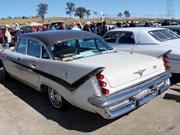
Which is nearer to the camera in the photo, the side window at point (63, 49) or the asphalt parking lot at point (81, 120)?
the asphalt parking lot at point (81, 120)

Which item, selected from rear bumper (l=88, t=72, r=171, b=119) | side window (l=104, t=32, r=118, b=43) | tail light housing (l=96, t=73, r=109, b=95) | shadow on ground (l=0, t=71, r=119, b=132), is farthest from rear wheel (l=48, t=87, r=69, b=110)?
side window (l=104, t=32, r=118, b=43)

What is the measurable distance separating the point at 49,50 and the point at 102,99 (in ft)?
5.81

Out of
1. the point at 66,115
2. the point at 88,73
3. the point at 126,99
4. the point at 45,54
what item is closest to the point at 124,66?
the point at 126,99

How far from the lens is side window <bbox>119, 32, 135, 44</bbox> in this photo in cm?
762

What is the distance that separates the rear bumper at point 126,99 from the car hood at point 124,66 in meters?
0.14

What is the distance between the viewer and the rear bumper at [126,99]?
12.4 feet

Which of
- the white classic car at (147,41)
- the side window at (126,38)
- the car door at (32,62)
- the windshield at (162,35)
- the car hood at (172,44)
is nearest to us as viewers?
the car door at (32,62)

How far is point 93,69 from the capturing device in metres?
3.86

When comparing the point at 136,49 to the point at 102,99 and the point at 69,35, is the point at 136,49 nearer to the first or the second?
the point at 69,35

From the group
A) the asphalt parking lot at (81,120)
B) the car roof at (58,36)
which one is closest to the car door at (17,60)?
the car roof at (58,36)

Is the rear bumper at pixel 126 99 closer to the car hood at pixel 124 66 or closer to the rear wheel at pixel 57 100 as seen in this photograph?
the car hood at pixel 124 66

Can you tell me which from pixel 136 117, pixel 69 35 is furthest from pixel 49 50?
pixel 136 117

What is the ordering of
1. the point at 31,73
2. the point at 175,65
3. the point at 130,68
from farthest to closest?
the point at 175,65 → the point at 31,73 → the point at 130,68

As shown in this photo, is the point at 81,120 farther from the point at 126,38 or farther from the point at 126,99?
the point at 126,38
